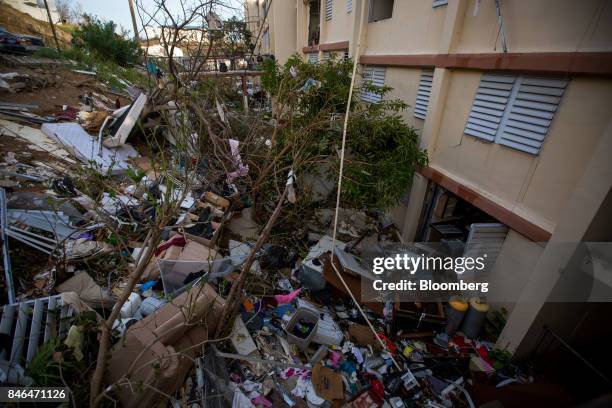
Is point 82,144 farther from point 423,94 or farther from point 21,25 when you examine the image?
point 21,25

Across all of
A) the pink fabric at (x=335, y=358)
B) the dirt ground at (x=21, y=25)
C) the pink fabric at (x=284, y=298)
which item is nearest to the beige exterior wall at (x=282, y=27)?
the dirt ground at (x=21, y=25)

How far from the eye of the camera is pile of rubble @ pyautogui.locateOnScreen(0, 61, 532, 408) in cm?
266

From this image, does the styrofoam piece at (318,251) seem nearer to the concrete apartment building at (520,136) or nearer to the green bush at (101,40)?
the concrete apartment building at (520,136)

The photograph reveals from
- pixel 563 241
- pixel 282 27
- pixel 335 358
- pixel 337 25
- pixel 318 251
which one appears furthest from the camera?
pixel 282 27

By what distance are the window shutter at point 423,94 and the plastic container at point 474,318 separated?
3548 mm

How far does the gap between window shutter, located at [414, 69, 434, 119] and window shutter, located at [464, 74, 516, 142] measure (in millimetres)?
1194

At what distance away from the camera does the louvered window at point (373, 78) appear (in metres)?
6.82

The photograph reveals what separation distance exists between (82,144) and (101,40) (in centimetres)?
1346

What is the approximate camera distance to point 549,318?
11.0 ft

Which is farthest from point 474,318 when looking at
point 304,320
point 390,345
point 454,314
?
point 304,320

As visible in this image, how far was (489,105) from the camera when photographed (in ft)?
12.9

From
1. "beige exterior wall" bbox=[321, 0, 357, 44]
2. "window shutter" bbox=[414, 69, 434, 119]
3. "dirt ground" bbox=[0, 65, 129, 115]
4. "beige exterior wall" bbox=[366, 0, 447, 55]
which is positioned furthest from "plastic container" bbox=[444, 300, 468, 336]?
"dirt ground" bbox=[0, 65, 129, 115]

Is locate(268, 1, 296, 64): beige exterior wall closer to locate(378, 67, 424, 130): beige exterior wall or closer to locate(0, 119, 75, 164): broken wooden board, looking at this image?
locate(378, 67, 424, 130): beige exterior wall

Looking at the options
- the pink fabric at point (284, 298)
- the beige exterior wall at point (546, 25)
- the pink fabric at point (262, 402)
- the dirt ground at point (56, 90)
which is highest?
the beige exterior wall at point (546, 25)
